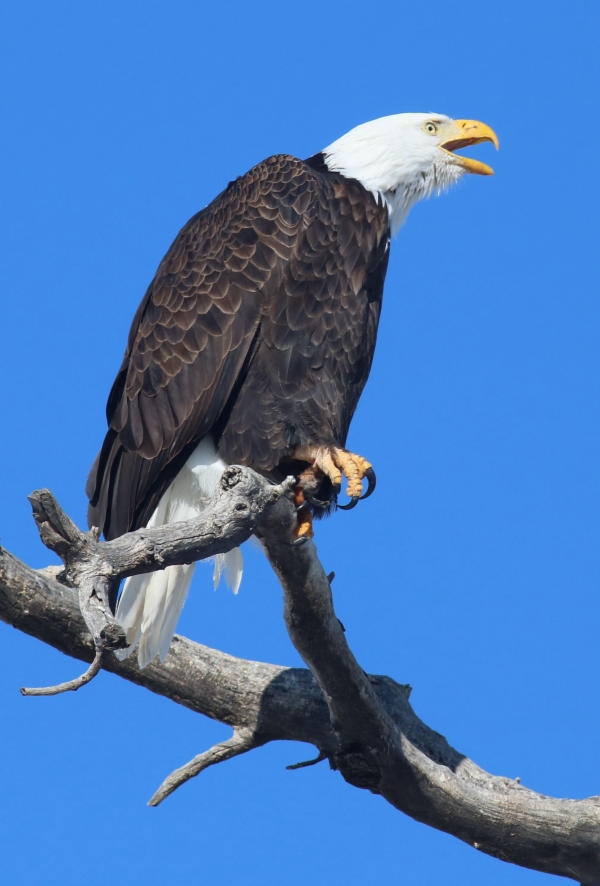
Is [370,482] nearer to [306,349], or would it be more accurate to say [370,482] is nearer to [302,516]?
[302,516]

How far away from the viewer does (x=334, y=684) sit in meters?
4.81

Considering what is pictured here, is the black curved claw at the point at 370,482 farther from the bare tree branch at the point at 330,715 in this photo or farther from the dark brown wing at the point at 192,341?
the dark brown wing at the point at 192,341

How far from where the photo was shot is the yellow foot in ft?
16.0

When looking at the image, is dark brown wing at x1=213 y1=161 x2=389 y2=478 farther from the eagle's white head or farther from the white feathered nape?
the eagle's white head

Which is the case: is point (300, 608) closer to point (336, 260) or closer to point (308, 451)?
point (308, 451)

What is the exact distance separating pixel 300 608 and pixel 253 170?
6.49ft

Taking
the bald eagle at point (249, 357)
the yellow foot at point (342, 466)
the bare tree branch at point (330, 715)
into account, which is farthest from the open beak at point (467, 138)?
the bare tree branch at point (330, 715)

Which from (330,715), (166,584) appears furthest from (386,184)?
(330,715)

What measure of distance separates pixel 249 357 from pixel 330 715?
4.81 feet

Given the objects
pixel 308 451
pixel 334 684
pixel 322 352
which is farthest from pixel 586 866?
pixel 322 352

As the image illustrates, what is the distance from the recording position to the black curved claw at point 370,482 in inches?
193

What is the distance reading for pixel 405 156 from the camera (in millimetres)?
5762

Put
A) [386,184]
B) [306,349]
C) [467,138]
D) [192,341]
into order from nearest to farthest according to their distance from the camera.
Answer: [306,349] → [192,341] → [386,184] → [467,138]

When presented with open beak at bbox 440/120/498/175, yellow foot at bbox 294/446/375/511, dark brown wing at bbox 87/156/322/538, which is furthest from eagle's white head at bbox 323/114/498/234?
yellow foot at bbox 294/446/375/511
